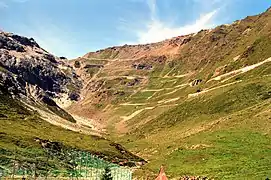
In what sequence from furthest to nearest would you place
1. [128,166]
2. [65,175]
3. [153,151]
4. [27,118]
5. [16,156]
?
[27,118], [153,151], [128,166], [16,156], [65,175]

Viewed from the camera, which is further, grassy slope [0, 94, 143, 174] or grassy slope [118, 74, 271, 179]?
grassy slope [0, 94, 143, 174]

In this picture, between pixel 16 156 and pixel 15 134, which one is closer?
pixel 16 156

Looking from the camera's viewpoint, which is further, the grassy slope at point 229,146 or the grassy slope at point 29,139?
the grassy slope at point 29,139

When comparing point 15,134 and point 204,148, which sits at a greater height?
point 15,134

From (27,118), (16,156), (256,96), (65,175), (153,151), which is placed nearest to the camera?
(65,175)

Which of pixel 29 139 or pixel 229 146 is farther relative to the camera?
pixel 29 139

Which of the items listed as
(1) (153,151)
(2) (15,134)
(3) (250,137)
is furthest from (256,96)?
(2) (15,134)

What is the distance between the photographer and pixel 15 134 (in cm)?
13688

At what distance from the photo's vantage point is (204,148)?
340 feet

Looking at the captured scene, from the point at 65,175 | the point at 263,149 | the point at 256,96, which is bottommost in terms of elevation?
the point at 65,175

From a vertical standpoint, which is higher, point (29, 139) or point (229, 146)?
point (29, 139)

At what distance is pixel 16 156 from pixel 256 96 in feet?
298

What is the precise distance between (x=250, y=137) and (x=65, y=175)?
148ft

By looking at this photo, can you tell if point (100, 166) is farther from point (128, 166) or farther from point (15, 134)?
point (15, 134)
